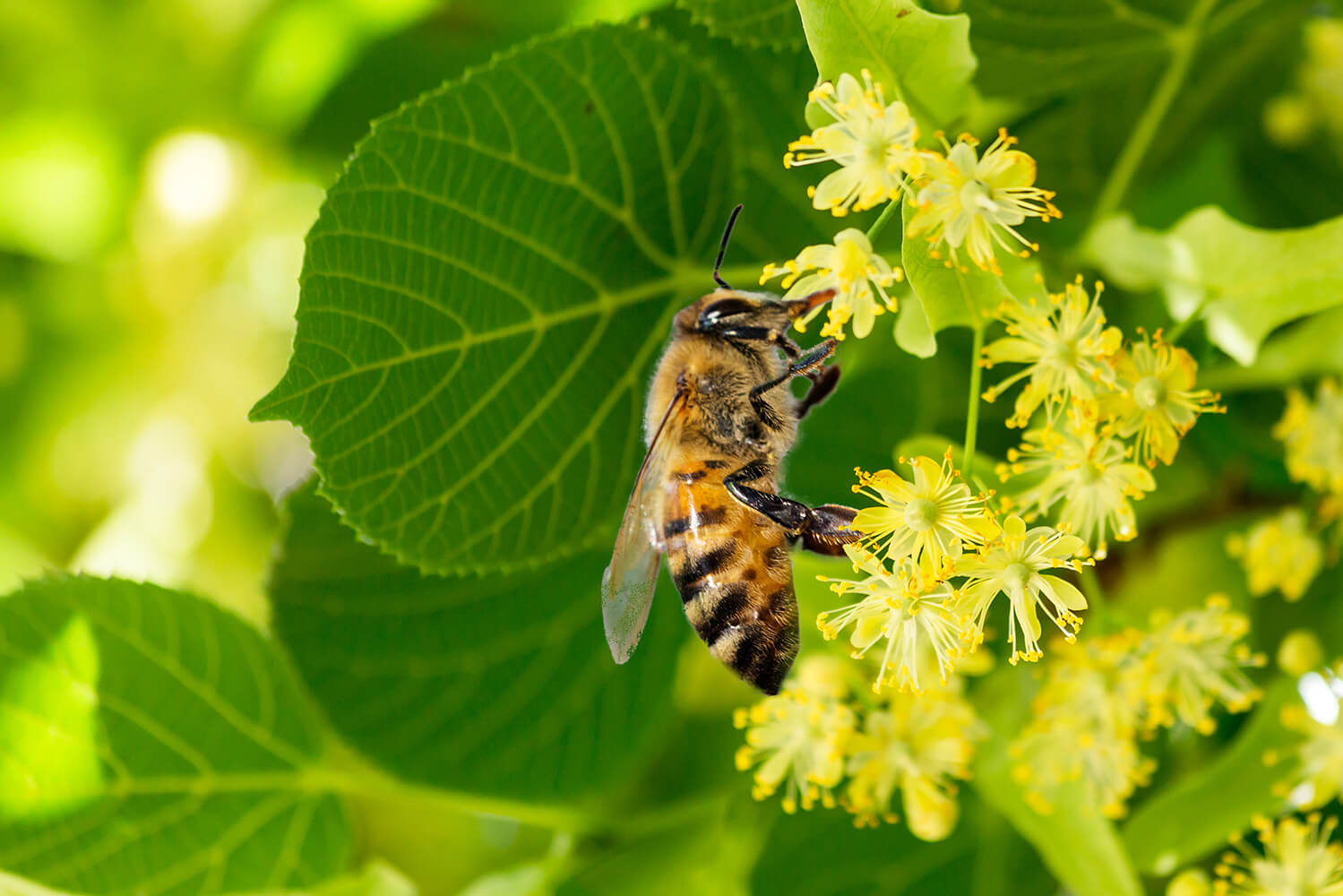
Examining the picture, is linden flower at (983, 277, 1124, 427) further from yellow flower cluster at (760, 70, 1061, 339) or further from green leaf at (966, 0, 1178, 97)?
green leaf at (966, 0, 1178, 97)

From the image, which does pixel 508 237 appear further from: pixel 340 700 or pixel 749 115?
pixel 340 700

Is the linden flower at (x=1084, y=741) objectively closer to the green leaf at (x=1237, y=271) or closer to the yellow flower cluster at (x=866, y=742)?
Answer: the yellow flower cluster at (x=866, y=742)

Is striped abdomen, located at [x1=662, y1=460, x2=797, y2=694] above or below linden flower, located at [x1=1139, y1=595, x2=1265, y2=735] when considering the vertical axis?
above

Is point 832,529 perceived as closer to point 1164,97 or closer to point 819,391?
point 819,391

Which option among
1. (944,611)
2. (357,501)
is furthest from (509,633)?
(944,611)

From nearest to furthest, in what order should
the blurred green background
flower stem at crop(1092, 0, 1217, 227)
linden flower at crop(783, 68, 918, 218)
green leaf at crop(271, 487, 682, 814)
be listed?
linden flower at crop(783, 68, 918, 218)
flower stem at crop(1092, 0, 1217, 227)
green leaf at crop(271, 487, 682, 814)
the blurred green background

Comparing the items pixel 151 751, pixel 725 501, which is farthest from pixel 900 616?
pixel 151 751

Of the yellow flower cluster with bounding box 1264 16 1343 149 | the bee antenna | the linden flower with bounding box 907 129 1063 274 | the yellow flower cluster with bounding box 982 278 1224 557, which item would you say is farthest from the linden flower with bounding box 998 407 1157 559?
the yellow flower cluster with bounding box 1264 16 1343 149

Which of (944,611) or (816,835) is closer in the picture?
(944,611)
